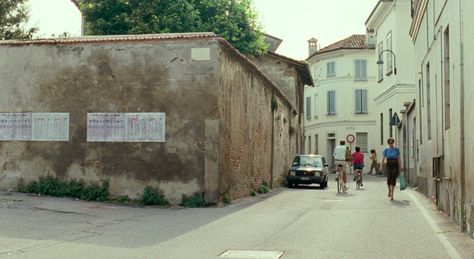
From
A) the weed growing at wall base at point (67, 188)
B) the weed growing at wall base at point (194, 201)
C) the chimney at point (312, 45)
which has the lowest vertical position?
the weed growing at wall base at point (194, 201)

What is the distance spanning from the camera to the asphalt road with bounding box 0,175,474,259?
7.93m

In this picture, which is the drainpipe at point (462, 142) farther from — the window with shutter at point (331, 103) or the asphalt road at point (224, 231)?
the window with shutter at point (331, 103)

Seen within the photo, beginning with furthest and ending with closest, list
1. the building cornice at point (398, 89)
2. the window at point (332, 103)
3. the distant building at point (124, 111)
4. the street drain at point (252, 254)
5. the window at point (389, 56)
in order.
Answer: the window at point (332, 103) → the window at point (389, 56) → the building cornice at point (398, 89) → the distant building at point (124, 111) → the street drain at point (252, 254)

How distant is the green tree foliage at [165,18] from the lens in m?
29.3

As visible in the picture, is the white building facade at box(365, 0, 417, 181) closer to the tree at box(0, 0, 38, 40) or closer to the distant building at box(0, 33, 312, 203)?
the distant building at box(0, 33, 312, 203)

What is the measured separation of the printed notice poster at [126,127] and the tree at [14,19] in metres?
25.1

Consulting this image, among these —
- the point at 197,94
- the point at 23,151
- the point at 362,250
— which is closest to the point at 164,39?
the point at 197,94

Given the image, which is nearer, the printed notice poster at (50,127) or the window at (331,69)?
the printed notice poster at (50,127)

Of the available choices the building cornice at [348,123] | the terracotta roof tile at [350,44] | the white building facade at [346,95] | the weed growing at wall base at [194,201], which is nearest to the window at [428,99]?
the weed growing at wall base at [194,201]

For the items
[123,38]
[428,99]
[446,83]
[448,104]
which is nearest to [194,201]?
[123,38]

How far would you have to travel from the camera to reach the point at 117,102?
587 inches

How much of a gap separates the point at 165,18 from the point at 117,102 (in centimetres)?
1526

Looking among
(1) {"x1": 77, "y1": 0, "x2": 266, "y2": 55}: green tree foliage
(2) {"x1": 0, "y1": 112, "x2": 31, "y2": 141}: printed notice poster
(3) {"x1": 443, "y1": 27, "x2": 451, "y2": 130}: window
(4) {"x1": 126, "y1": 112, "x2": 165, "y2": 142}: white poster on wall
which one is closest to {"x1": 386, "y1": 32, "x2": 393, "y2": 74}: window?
(1) {"x1": 77, "y1": 0, "x2": 266, "y2": 55}: green tree foliage

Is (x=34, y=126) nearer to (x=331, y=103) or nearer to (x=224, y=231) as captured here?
(x=224, y=231)
